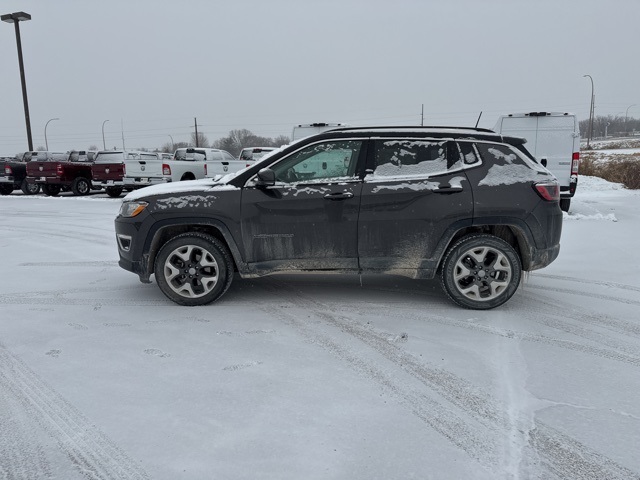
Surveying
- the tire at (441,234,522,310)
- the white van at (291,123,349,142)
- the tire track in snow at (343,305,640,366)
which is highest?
the white van at (291,123,349,142)

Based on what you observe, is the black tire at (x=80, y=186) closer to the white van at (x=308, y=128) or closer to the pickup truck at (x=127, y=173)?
the pickup truck at (x=127, y=173)

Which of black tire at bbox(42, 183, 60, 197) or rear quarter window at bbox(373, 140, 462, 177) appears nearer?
rear quarter window at bbox(373, 140, 462, 177)

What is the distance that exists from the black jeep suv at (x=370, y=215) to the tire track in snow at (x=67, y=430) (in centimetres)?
174

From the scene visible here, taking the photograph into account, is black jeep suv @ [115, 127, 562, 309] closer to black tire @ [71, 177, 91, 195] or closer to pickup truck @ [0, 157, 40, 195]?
black tire @ [71, 177, 91, 195]

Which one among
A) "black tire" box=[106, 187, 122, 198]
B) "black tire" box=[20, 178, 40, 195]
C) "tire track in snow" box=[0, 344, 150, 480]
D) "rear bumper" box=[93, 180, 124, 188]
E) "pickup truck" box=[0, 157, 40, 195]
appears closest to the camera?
"tire track in snow" box=[0, 344, 150, 480]

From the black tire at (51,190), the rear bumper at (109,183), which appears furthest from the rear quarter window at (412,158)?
the black tire at (51,190)

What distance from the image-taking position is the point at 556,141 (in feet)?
37.9

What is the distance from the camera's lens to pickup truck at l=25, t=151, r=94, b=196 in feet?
63.3

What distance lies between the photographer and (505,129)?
470 inches

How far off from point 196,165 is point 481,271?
14.6 m

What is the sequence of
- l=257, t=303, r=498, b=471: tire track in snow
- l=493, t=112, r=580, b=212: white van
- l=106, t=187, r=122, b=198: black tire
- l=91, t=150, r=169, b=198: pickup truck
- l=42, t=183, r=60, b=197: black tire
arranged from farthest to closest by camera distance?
l=42, t=183, r=60, b=197: black tire → l=106, t=187, r=122, b=198: black tire → l=91, t=150, r=169, b=198: pickup truck → l=493, t=112, r=580, b=212: white van → l=257, t=303, r=498, b=471: tire track in snow

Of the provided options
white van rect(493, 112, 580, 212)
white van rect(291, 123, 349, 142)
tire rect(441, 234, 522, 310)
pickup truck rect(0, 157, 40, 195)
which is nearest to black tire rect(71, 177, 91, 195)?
pickup truck rect(0, 157, 40, 195)

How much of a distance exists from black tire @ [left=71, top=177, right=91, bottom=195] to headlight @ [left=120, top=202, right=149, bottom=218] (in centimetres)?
1682

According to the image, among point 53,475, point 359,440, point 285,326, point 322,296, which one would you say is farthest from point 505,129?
point 53,475
